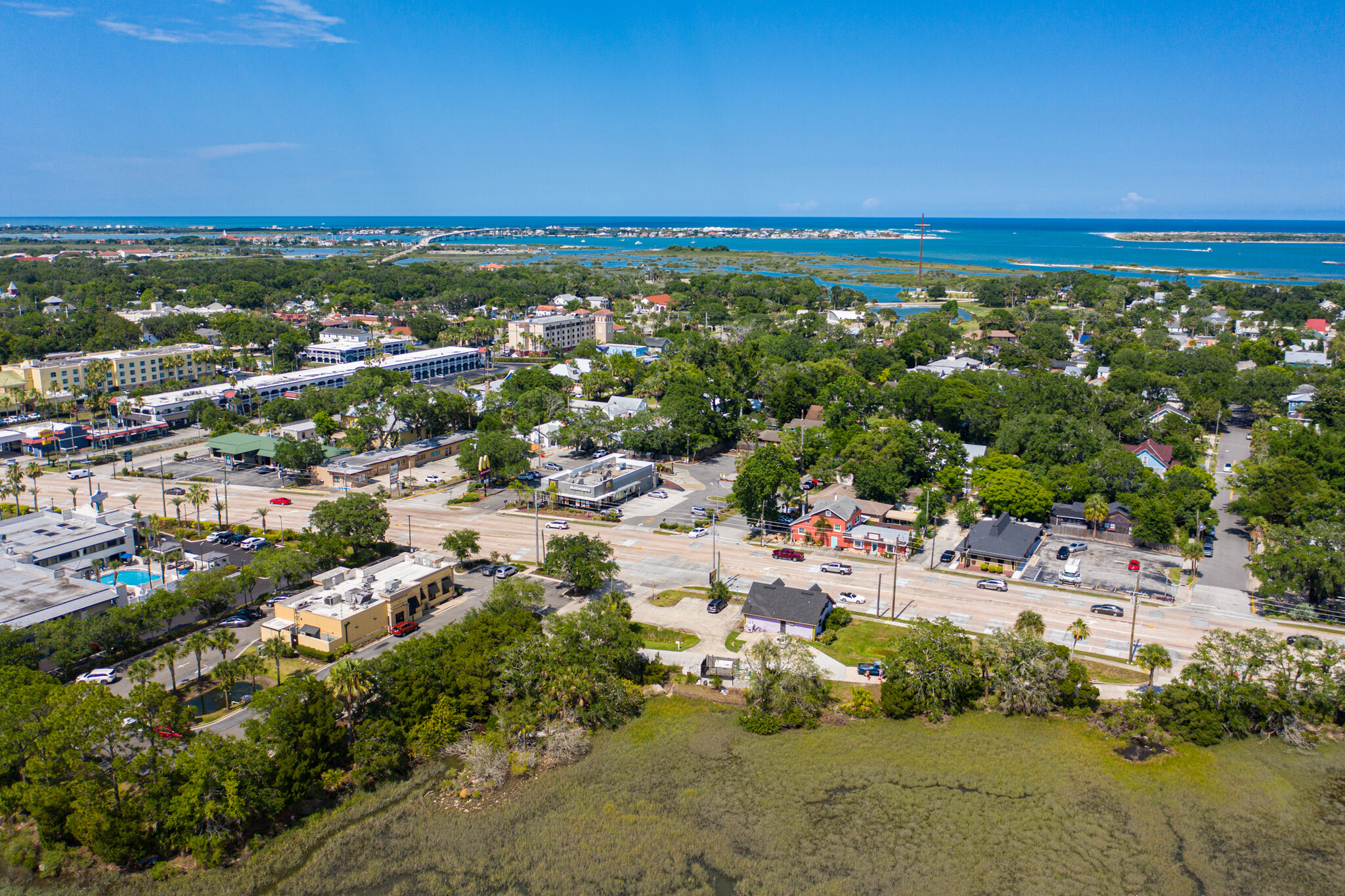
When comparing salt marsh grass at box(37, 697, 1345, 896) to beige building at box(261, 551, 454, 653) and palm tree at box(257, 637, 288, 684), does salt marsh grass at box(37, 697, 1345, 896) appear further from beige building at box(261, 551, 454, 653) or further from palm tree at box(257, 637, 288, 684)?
beige building at box(261, 551, 454, 653)

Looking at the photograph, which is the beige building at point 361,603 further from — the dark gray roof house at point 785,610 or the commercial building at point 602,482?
the dark gray roof house at point 785,610

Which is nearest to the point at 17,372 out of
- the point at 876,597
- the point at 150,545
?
the point at 150,545

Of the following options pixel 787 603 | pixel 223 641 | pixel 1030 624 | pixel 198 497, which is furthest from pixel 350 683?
pixel 1030 624

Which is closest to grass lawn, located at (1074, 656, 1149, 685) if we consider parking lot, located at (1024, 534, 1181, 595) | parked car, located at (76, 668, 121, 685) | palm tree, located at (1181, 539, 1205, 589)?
parking lot, located at (1024, 534, 1181, 595)

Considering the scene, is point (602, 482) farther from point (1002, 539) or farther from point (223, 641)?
point (223, 641)

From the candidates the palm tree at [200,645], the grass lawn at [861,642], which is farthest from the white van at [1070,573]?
the palm tree at [200,645]

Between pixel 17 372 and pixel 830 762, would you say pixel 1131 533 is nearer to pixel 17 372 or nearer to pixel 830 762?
pixel 830 762
